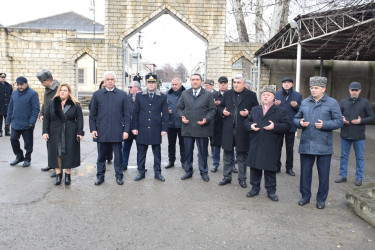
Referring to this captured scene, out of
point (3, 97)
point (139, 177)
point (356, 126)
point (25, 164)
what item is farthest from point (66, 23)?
point (356, 126)

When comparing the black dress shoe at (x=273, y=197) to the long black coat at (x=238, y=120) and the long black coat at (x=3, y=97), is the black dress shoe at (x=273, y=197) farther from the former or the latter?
the long black coat at (x=3, y=97)

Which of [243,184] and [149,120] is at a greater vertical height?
[149,120]

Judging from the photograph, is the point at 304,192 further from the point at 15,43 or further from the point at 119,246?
the point at 15,43

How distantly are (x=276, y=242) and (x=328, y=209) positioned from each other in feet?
4.89

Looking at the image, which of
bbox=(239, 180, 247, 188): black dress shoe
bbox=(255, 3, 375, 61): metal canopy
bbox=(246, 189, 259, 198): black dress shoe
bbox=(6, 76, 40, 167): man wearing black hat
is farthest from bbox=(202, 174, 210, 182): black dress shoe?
bbox=(255, 3, 375, 61): metal canopy

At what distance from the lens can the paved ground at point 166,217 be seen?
3748 millimetres

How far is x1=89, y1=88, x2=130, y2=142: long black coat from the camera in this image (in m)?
5.77

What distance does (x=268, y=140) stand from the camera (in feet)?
16.6

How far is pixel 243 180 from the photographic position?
587cm

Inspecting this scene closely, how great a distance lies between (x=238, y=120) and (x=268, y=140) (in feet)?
2.86

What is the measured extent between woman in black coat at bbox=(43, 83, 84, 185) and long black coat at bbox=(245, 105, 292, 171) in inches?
115

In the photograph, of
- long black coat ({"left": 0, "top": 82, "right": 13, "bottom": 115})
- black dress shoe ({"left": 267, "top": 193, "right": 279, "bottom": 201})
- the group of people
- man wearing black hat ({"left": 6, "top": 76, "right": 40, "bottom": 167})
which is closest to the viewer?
the group of people

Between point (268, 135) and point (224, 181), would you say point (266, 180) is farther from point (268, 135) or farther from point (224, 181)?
point (224, 181)

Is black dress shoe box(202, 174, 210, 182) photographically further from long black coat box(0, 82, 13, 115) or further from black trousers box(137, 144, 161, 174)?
long black coat box(0, 82, 13, 115)
